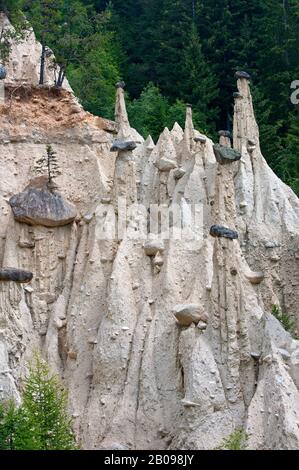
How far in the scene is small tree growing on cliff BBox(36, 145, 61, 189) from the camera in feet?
92.1

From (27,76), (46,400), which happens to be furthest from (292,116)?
(46,400)

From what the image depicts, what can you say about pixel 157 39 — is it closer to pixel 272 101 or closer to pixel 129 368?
pixel 272 101

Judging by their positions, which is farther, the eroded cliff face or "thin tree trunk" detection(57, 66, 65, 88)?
"thin tree trunk" detection(57, 66, 65, 88)

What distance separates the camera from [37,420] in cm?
2295

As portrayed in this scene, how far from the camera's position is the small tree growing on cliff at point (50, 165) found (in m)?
28.1

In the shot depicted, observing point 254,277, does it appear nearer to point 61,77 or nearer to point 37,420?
point 37,420

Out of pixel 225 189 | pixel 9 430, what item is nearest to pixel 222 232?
pixel 225 189

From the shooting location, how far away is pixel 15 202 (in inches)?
1067

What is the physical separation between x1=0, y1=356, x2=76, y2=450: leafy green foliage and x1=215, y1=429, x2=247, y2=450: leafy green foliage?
9.11ft

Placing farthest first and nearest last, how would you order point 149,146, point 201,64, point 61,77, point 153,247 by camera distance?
point 201,64 < point 61,77 < point 149,146 < point 153,247

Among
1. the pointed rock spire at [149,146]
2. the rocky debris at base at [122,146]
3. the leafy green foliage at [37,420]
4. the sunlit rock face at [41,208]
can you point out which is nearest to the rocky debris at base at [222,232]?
the rocky debris at base at [122,146]

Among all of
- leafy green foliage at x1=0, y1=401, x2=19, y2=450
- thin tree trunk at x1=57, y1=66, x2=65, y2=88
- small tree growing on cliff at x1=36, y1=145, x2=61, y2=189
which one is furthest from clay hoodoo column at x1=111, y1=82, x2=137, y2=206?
leafy green foliage at x1=0, y1=401, x2=19, y2=450

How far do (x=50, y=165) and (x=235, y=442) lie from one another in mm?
9149

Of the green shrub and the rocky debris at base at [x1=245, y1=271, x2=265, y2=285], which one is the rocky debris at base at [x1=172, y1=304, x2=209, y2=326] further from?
the green shrub
